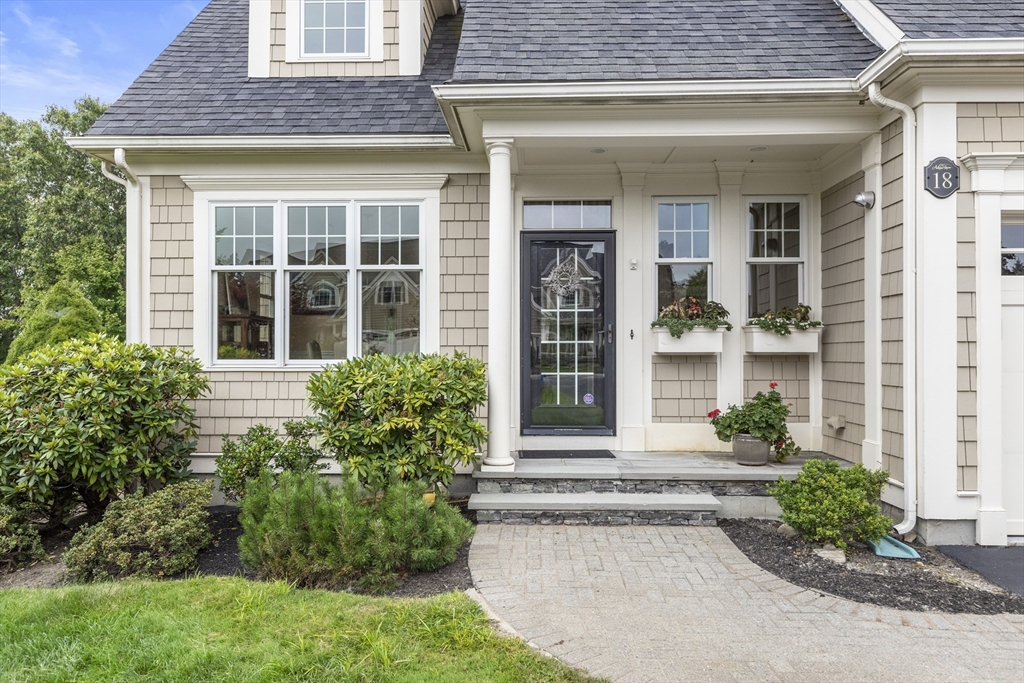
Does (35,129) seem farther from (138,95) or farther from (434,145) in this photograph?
(434,145)

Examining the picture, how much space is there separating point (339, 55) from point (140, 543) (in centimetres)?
490

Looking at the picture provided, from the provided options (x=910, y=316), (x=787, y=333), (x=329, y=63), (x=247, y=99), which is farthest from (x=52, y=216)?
(x=910, y=316)

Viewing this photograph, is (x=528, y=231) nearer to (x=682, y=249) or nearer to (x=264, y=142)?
(x=682, y=249)

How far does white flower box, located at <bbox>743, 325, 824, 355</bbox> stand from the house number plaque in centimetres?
159

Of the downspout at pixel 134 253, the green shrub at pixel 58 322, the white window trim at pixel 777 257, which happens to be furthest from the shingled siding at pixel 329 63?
the green shrub at pixel 58 322

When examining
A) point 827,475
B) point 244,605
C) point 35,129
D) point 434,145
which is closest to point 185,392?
point 244,605

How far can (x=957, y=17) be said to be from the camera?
4355 mm

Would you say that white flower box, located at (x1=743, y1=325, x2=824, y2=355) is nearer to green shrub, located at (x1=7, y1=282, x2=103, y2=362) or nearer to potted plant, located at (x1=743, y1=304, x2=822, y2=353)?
potted plant, located at (x1=743, y1=304, x2=822, y2=353)

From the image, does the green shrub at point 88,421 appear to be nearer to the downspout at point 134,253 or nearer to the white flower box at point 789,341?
the downspout at point 134,253

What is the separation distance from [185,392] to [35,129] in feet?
57.9

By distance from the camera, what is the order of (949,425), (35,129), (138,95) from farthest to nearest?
(35,129) < (138,95) < (949,425)

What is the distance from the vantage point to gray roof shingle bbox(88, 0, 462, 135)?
17.4ft

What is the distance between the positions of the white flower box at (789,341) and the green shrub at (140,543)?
15.3 feet

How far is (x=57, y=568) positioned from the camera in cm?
382
